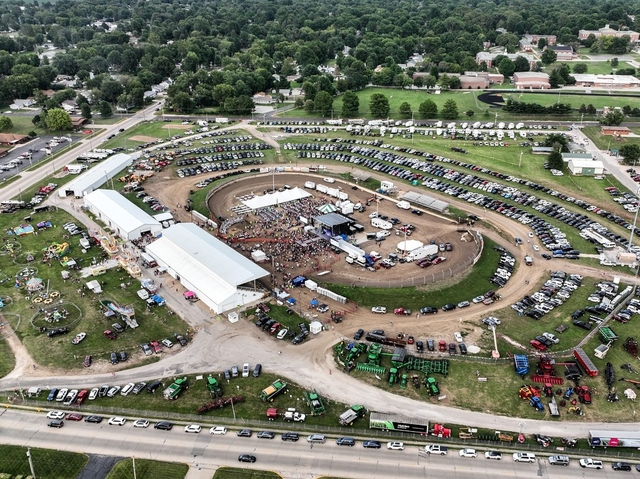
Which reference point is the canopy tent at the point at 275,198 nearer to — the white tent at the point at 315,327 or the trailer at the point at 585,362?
the white tent at the point at 315,327

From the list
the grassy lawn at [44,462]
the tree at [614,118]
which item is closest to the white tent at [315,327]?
the grassy lawn at [44,462]

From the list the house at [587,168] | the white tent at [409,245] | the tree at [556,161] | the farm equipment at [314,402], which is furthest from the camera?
the tree at [556,161]

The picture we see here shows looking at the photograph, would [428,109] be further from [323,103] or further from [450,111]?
[323,103]

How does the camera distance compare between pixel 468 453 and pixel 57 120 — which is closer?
pixel 468 453

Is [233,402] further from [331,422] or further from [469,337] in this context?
[469,337]

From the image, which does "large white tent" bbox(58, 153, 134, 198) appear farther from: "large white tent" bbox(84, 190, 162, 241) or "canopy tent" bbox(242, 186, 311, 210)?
"canopy tent" bbox(242, 186, 311, 210)

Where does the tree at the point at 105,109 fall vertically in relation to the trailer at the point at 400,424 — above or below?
below

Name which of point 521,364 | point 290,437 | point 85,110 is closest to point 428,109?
point 85,110
